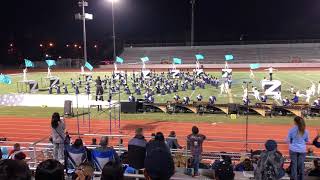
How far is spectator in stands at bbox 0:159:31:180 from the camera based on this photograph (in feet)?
11.4

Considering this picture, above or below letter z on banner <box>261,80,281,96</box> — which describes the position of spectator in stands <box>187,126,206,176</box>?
below

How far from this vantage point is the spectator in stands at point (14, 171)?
11.4 feet

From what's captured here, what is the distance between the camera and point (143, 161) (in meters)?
7.22

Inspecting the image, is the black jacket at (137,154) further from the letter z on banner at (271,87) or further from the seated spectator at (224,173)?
the letter z on banner at (271,87)

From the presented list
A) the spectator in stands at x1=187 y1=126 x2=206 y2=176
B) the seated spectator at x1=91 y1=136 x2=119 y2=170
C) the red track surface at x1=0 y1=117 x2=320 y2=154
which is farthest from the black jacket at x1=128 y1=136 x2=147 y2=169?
the red track surface at x1=0 y1=117 x2=320 y2=154

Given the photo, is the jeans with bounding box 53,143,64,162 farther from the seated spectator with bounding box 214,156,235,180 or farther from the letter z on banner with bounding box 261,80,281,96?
the letter z on banner with bounding box 261,80,281,96

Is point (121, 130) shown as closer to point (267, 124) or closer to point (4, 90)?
point (267, 124)

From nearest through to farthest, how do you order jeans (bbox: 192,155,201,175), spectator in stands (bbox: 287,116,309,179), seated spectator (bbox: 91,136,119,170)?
seated spectator (bbox: 91,136,119,170)
spectator in stands (bbox: 287,116,309,179)
jeans (bbox: 192,155,201,175)

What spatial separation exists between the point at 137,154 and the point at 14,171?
3863 millimetres

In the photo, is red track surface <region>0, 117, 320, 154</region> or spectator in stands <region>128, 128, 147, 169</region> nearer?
spectator in stands <region>128, 128, 147, 169</region>

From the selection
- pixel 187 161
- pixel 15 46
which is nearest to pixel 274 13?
pixel 15 46

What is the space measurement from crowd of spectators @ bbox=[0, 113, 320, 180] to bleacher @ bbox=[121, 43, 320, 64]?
5154 cm

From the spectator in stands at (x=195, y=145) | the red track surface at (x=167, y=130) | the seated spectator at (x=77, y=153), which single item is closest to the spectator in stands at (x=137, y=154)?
the seated spectator at (x=77, y=153)

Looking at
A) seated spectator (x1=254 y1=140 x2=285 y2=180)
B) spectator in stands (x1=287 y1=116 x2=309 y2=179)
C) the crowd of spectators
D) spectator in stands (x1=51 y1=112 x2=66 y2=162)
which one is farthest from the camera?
spectator in stands (x1=51 y1=112 x2=66 y2=162)
